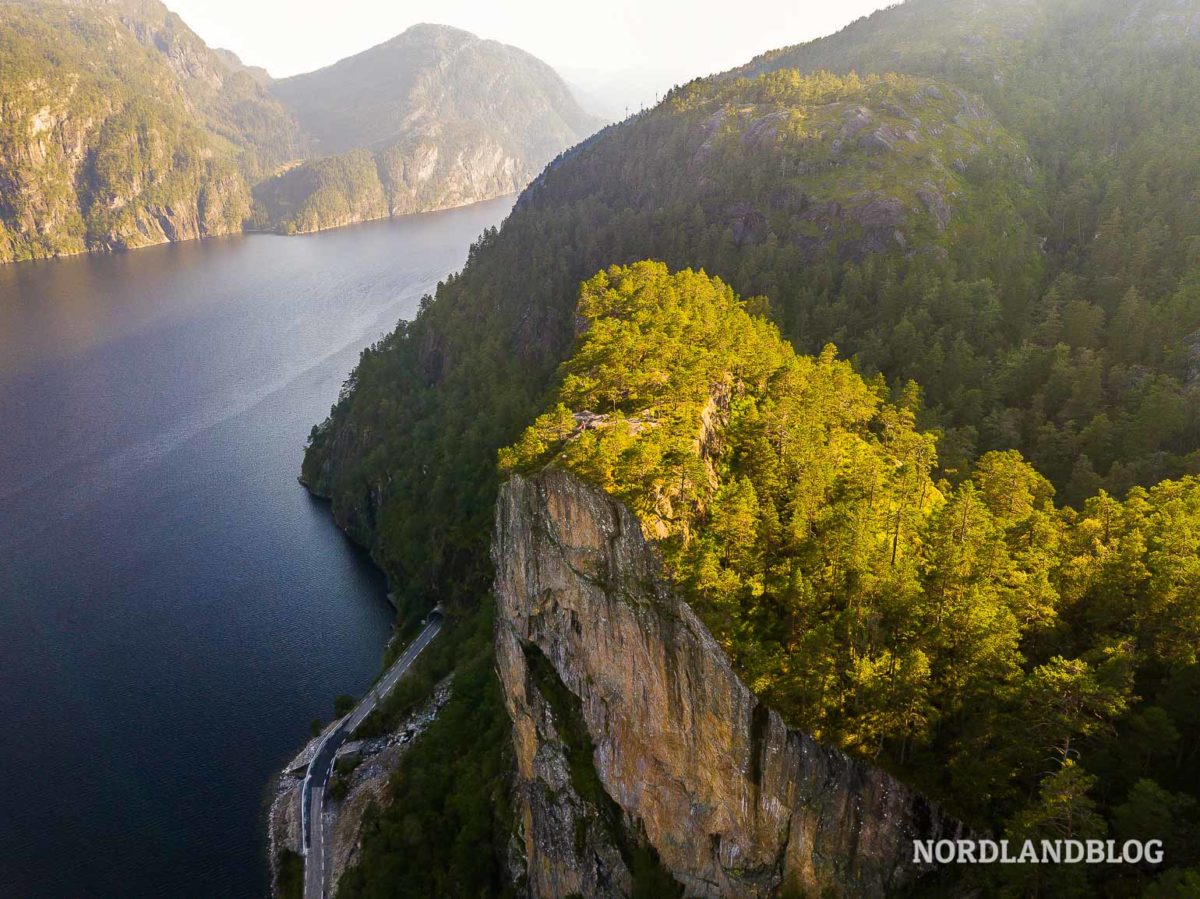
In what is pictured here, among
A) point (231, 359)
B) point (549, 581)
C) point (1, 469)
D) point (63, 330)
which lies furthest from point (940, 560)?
point (63, 330)

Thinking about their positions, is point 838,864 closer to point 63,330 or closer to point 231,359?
point 231,359

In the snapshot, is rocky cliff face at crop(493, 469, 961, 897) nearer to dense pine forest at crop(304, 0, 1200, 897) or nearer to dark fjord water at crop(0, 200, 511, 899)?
dense pine forest at crop(304, 0, 1200, 897)

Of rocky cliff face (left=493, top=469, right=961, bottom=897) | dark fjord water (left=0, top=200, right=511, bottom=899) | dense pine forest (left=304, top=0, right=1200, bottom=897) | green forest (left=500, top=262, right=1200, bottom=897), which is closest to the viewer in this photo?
green forest (left=500, top=262, right=1200, bottom=897)

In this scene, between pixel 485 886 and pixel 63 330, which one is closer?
pixel 485 886

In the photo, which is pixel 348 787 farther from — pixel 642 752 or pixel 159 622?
pixel 642 752

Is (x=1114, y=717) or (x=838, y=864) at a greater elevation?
(x=1114, y=717)

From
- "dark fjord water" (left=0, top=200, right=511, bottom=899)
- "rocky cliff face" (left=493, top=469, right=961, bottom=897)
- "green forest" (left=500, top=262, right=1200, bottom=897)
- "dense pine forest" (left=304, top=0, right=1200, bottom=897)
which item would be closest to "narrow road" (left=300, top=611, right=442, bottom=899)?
"dark fjord water" (left=0, top=200, right=511, bottom=899)

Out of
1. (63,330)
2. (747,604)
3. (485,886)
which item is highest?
(63,330)

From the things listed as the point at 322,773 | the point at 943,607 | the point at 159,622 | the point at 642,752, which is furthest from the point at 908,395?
the point at 159,622
